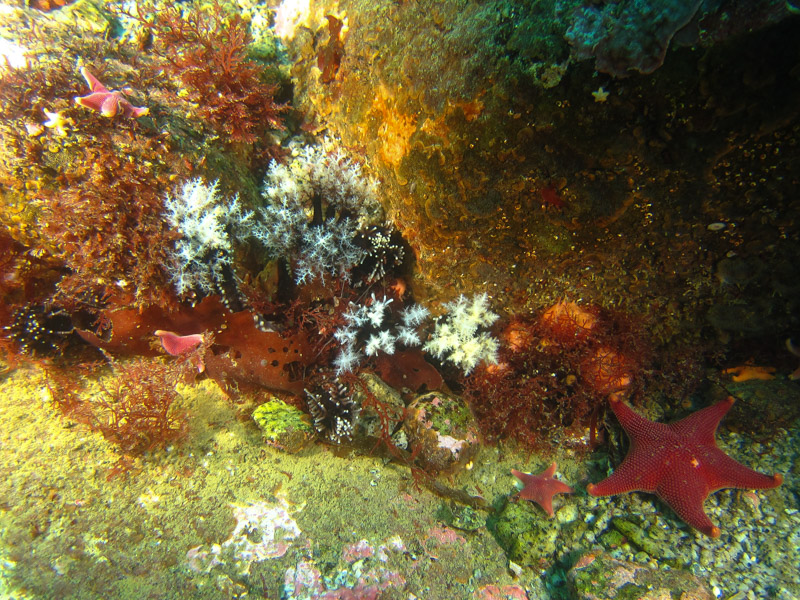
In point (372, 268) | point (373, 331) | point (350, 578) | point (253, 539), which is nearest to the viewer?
point (350, 578)

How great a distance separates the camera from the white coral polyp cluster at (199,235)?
10.8 feet

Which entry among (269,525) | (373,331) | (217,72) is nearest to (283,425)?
(269,525)

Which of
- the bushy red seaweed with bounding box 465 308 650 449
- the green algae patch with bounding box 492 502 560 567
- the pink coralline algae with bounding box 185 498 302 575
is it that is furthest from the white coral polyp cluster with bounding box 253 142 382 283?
the green algae patch with bounding box 492 502 560 567

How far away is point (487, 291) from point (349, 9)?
3353 millimetres

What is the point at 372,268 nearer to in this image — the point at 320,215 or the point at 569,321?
the point at 320,215

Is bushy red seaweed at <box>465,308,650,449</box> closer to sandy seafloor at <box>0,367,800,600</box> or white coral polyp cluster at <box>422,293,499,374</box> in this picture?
white coral polyp cluster at <box>422,293,499,374</box>

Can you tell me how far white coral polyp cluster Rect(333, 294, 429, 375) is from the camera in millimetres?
3818

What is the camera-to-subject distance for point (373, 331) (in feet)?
13.0

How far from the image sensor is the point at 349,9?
3.74 metres

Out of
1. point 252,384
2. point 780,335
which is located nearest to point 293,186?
point 252,384

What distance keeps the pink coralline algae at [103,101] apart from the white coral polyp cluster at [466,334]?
11.6 feet

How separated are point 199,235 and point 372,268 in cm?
172

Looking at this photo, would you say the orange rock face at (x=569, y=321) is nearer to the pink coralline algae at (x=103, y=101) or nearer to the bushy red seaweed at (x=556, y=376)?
the bushy red seaweed at (x=556, y=376)

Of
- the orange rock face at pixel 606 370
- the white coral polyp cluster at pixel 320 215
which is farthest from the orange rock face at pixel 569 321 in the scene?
the white coral polyp cluster at pixel 320 215
